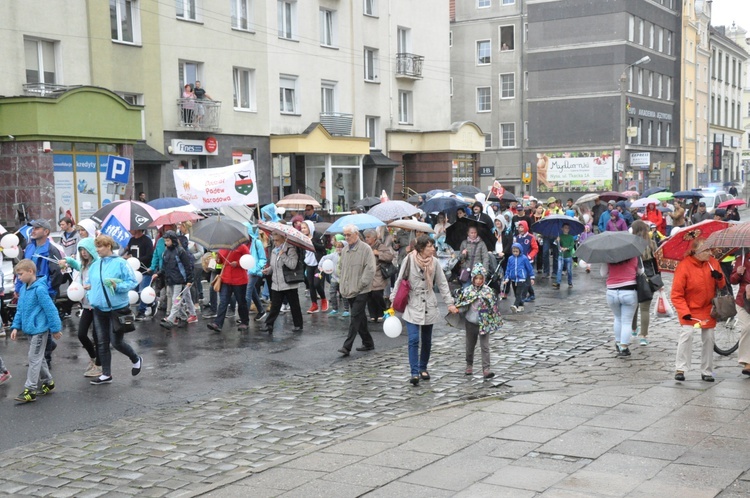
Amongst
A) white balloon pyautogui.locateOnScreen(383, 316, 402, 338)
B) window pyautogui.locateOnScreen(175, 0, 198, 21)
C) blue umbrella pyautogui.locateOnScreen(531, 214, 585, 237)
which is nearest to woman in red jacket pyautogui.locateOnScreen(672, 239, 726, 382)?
white balloon pyautogui.locateOnScreen(383, 316, 402, 338)

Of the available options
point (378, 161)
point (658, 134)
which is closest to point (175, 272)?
point (378, 161)

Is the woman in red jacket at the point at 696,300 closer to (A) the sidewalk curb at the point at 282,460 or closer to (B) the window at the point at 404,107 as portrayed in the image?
(A) the sidewalk curb at the point at 282,460

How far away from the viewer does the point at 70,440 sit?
26.2 feet

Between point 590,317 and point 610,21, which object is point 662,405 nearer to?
point 590,317

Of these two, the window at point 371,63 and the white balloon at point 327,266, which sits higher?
the window at point 371,63

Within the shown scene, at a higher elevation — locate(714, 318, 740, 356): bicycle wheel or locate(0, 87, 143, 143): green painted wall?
locate(0, 87, 143, 143): green painted wall

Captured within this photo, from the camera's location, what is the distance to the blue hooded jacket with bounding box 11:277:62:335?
9469 millimetres

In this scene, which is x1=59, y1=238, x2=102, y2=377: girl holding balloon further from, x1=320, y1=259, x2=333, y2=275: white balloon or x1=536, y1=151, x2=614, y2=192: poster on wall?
x1=536, y1=151, x2=614, y2=192: poster on wall

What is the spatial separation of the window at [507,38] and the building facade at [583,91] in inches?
47.4

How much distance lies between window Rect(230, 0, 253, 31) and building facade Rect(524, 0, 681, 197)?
29.1 m

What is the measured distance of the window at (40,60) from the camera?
2466 centimetres

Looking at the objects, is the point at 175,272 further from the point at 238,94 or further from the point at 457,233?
the point at 238,94

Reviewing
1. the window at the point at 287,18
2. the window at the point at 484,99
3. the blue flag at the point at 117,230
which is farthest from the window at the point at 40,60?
the window at the point at 484,99

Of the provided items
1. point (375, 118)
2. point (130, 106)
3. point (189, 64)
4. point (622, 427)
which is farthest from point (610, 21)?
point (622, 427)
